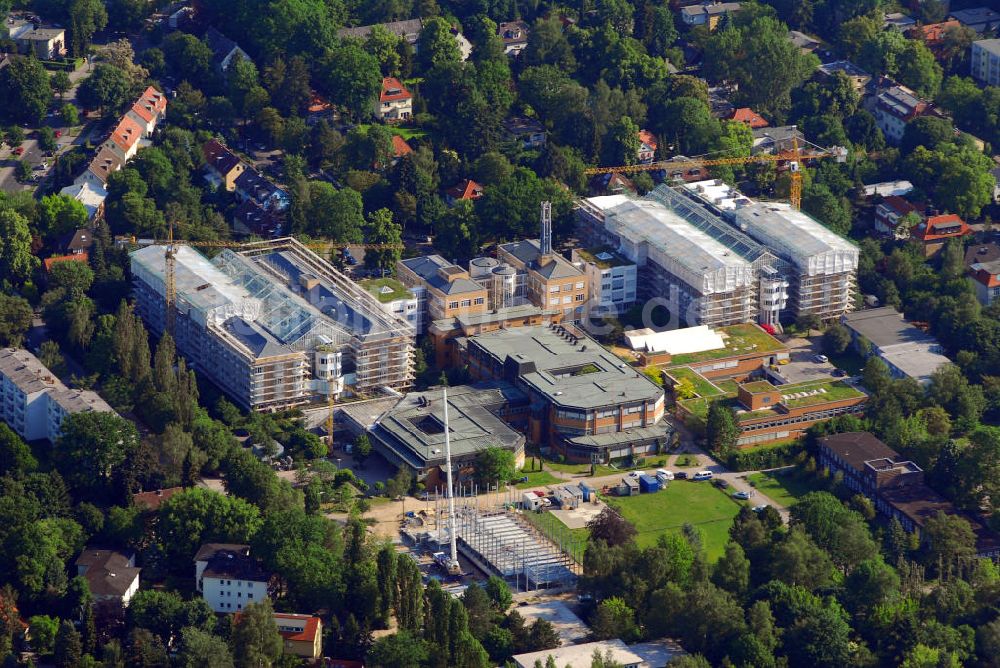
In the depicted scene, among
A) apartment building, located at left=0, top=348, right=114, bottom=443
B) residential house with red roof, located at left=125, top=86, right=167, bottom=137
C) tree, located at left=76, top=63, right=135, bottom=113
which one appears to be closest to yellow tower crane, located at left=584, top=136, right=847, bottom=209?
residential house with red roof, located at left=125, top=86, right=167, bottom=137

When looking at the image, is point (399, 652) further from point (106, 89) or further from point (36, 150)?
point (106, 89)

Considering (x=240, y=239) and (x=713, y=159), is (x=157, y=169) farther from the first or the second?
(x=713, y=159)

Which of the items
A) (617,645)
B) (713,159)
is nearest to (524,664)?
(617,645)

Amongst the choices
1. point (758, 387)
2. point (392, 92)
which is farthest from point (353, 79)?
point (758, 387)

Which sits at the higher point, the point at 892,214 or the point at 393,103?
the point at 393,103

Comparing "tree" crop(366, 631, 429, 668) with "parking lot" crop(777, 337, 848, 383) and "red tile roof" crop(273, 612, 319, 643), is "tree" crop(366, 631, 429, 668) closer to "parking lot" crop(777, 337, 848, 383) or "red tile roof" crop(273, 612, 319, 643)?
"red tile roof" crop(273, 612, 319, 643)
